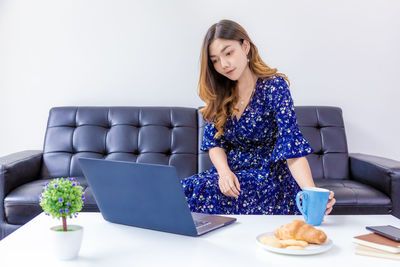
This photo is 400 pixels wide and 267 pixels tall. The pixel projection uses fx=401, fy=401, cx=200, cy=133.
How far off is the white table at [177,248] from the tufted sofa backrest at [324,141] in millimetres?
1207

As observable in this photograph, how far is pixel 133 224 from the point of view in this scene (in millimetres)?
1115

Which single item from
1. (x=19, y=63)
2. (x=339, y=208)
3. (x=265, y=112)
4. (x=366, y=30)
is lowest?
(x=339, y=208)

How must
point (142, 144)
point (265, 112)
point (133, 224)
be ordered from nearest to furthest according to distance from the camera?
point (133, 224), point (265, 112), point (142, 144)

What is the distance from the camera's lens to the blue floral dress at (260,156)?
1481mm

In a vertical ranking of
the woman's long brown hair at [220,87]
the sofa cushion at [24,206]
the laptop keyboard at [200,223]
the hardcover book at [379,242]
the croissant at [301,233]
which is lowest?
the sofa cushion at [24,206]

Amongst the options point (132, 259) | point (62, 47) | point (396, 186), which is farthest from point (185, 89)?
point (132, 259)

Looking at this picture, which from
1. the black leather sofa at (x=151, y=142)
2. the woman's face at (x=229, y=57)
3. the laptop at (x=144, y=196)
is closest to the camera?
the laptop at (x=144, y=196)

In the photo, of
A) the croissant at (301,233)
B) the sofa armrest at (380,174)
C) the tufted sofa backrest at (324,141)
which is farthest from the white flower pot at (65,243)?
the sofa armrest at (380,174)

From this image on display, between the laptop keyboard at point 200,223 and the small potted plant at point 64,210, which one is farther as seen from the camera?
the laptop keyboard at point 200,223

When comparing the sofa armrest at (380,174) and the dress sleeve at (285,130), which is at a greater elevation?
the dress sleeve at (285,130)

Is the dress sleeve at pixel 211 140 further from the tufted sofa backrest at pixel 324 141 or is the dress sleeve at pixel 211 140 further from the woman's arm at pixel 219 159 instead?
the tufted sofa backrest at pixel 324 141

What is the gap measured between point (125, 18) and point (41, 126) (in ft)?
3.00

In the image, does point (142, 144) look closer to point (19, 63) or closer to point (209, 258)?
point (19, 63)

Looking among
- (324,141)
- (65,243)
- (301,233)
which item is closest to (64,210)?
(65,243)
